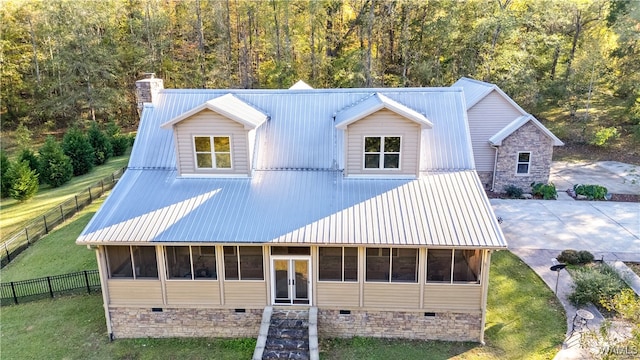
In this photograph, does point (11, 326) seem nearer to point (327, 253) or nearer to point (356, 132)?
point (327, 253)

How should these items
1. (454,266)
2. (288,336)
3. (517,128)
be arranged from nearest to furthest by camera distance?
(288,336) → (454,266) → (517,128)

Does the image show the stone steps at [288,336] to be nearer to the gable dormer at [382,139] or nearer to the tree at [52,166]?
the gable dormer at [382,139]

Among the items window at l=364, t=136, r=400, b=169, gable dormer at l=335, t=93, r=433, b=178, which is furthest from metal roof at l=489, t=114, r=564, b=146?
window at l=364, t=136, r=400, b=169

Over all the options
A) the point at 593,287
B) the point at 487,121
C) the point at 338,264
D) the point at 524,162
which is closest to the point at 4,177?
the point at 338,264

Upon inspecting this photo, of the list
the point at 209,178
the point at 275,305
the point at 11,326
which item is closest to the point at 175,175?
the point at 209,178

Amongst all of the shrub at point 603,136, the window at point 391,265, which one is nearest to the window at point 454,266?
the window at point 391,265

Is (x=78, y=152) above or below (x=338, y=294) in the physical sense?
above

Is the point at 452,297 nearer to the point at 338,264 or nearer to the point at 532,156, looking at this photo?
the point at 338,264
